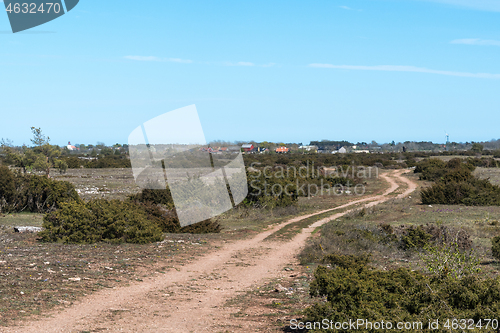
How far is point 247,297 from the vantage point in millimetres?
8023

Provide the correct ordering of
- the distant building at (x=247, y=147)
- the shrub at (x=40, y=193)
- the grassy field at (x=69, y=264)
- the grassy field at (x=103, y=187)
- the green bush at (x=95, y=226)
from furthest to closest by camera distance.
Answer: the distant building at (x=247, y=147)
the grassy field at (x=103, y=187)
the shrub at (x=40, y=193)
the green bush at (x=95, y=226)
the grassy field at (x=69, y=264)

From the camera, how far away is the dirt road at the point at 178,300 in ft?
19.8

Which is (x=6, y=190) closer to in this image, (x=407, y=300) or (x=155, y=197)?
(x=155, y=197)

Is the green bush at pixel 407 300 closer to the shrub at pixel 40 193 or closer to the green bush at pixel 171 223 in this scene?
the green bush at pixel 171 223

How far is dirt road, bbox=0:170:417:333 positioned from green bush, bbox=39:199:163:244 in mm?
2503

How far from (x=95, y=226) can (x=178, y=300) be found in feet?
19.4

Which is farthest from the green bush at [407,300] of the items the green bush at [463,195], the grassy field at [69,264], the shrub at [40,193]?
the green bush at [463,195]

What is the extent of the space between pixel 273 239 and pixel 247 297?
24.0 feet

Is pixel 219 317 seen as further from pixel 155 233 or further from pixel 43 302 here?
pixel 155 233

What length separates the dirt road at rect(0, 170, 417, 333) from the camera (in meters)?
6.03

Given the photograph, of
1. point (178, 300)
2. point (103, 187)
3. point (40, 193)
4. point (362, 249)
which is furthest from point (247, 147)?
point (178, 300)

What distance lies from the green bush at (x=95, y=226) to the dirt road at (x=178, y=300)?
2.50 m

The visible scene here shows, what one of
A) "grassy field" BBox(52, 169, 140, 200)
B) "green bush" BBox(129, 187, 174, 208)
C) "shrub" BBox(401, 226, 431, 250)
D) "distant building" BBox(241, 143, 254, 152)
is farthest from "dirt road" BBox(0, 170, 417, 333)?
"distant building" BBox(241, 143, 254, 152)

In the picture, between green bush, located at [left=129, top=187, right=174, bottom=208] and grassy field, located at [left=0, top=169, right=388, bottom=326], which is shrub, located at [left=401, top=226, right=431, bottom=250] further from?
green bush, located at [left=129, top=187, right=174, bottom=208]
